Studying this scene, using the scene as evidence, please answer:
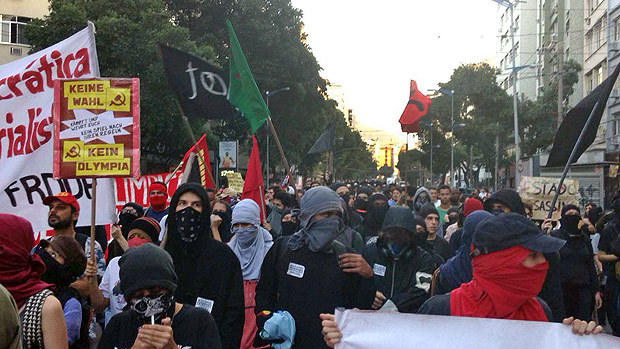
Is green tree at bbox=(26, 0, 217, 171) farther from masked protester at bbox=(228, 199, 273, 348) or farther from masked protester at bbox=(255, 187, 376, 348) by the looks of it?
masked protester at bbox=(255, 187, 376, 348)

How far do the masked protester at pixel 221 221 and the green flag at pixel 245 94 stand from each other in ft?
2.95

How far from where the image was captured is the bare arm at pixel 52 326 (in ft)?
10.6

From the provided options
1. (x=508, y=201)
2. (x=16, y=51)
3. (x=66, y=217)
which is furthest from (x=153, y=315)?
(x=16, y=51)

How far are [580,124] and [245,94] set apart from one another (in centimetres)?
318

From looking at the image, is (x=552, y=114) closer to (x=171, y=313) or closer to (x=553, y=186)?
(x=553, y=186)

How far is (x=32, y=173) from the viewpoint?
656 centimetres

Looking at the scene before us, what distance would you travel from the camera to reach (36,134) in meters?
6.57

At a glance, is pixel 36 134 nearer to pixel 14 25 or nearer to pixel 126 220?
pixel 126 220

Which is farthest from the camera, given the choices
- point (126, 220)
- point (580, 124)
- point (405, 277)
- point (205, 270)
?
point (126, 220)

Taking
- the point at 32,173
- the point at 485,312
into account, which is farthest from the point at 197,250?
the point at 32,173

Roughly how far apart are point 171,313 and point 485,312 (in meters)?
1.28

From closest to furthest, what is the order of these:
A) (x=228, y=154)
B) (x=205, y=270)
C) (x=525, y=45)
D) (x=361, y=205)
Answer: (x=205, y=270) → (x=361, y=205) → (x=228, y=154) → (x=525, y=45)

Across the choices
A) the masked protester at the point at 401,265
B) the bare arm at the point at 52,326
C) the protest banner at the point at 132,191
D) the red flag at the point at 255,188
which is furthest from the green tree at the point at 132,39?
the bare arm at the point at 52,326

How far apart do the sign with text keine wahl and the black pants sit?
461 cm
